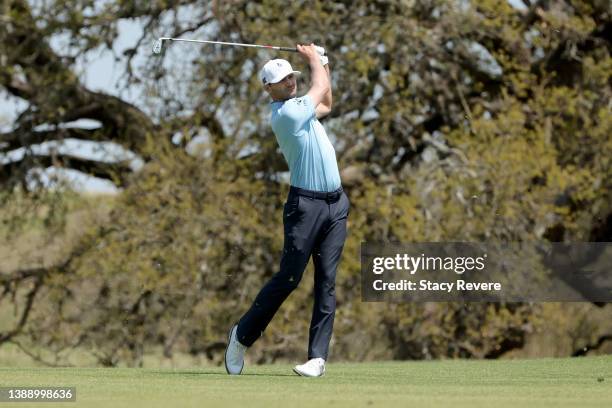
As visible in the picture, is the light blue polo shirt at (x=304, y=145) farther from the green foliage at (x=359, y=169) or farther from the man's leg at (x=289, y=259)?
the green foliage at (x=359, y=169)

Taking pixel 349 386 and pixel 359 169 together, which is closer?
pixel 349 386

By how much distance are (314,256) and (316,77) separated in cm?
111

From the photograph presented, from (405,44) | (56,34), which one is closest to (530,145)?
(405,44)

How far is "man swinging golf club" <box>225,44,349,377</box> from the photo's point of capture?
809 centimetres

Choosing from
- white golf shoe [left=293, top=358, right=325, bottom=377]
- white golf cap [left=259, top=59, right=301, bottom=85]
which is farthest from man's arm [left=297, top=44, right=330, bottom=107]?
white golf shoe [left=293, top=358, right=325, bottom=377]

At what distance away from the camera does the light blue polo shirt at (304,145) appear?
8047 mm

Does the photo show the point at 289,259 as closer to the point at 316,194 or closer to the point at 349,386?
the point at 316,194

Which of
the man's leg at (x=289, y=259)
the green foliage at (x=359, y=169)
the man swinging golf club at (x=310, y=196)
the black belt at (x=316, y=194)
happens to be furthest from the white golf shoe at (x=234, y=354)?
the green foliage at (x=359, y=169)

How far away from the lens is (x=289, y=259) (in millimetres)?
8273

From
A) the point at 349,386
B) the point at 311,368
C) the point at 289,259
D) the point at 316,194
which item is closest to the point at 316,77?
the point at 316,194

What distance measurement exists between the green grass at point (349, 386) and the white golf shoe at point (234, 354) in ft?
0.32

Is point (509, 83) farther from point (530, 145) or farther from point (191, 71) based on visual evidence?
point (191, 71)

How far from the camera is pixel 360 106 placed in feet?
62.5

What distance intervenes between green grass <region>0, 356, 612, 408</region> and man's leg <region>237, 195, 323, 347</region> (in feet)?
1.07
